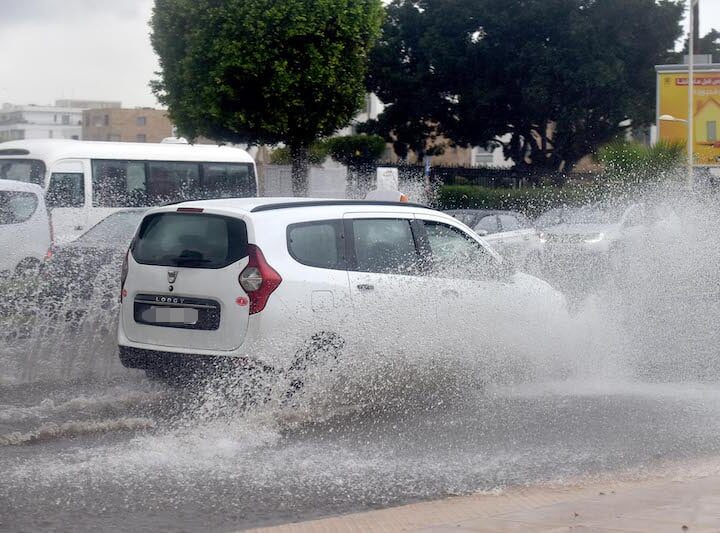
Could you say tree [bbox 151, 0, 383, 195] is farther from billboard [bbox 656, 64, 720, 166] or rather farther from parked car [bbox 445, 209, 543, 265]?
billboard [bbox 656, 64, 720, 166]

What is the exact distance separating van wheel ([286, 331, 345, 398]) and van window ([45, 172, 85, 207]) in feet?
51.2

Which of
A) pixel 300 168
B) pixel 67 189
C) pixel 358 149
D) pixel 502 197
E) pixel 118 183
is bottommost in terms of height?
pixel 502 197

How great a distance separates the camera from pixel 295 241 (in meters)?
8.55

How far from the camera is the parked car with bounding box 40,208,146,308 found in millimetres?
12633

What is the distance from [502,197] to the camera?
38625mm

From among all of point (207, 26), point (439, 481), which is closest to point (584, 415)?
point (439, 481)

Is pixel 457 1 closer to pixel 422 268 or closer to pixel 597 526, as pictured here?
pixel 422 268

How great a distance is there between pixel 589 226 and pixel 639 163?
9884mm

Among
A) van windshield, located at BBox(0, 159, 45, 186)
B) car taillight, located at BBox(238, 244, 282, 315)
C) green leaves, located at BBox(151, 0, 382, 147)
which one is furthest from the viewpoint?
green leaves, located at BBox(151, 0, 382, 147)

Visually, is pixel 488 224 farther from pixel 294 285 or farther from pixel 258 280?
pixel 258 280

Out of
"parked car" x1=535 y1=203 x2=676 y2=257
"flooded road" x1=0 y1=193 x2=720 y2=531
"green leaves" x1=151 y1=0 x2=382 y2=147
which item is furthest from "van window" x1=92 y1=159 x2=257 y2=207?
"flooded road" x1=0 y1=193 x2=720 y2=531

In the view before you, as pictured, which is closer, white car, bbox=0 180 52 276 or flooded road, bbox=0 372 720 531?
flooded road, bbox=0 372 720 531

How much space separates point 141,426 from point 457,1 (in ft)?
131

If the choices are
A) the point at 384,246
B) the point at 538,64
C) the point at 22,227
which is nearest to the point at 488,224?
the point at 22,227
